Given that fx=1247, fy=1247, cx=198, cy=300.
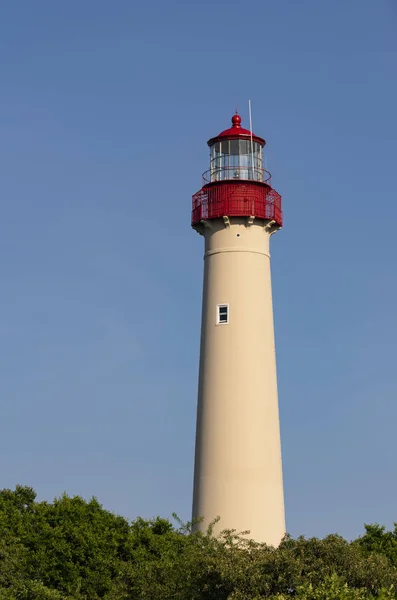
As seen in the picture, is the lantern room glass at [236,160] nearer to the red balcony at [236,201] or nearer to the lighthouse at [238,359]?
the lighthouse at [238,359]

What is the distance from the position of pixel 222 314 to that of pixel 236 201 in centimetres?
458

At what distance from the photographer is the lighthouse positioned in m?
47.1

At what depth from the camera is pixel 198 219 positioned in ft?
165

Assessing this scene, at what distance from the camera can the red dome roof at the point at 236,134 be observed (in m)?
51.0

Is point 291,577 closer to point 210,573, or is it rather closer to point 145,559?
point 210,573

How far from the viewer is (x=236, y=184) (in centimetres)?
4988

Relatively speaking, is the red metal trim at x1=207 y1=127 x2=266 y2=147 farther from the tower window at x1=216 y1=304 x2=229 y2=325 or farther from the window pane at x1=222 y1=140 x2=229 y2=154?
the tower window at x1=216 y1=304 x2=229 y2=325

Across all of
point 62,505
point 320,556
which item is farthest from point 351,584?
point 62,505

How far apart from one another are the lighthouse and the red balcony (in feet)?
0.13

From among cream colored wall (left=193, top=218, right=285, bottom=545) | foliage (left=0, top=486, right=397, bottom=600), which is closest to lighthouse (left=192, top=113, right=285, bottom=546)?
cream colored wall (left=193, top=218, right=285, bottom=545)

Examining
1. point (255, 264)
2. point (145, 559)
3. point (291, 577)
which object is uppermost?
point (255, 264)

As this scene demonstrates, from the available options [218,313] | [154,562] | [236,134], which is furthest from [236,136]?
[154,562]

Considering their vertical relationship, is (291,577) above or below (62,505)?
below

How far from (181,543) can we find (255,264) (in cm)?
1129
